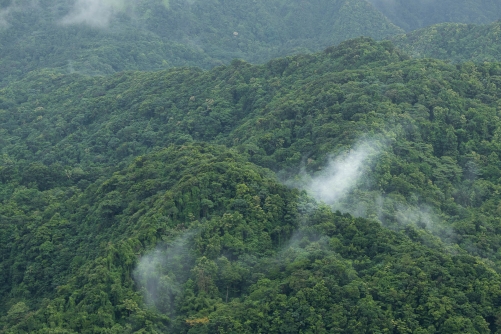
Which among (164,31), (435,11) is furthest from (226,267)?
(435,11)

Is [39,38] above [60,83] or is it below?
below

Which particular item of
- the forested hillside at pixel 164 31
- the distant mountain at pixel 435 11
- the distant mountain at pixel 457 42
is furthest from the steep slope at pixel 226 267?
the distant mountain at pixel 435 11

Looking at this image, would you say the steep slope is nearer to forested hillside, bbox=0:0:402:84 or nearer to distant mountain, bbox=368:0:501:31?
forested hillside, bbox=0:0:402:84

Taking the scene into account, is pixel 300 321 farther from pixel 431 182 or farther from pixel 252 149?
pixel 252 149

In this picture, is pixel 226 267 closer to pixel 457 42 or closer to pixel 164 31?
pixel 457 42

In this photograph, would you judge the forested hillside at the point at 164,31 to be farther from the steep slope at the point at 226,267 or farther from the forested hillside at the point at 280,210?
the steep slope at the point at 226,267

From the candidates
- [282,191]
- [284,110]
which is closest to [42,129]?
[284,110]
